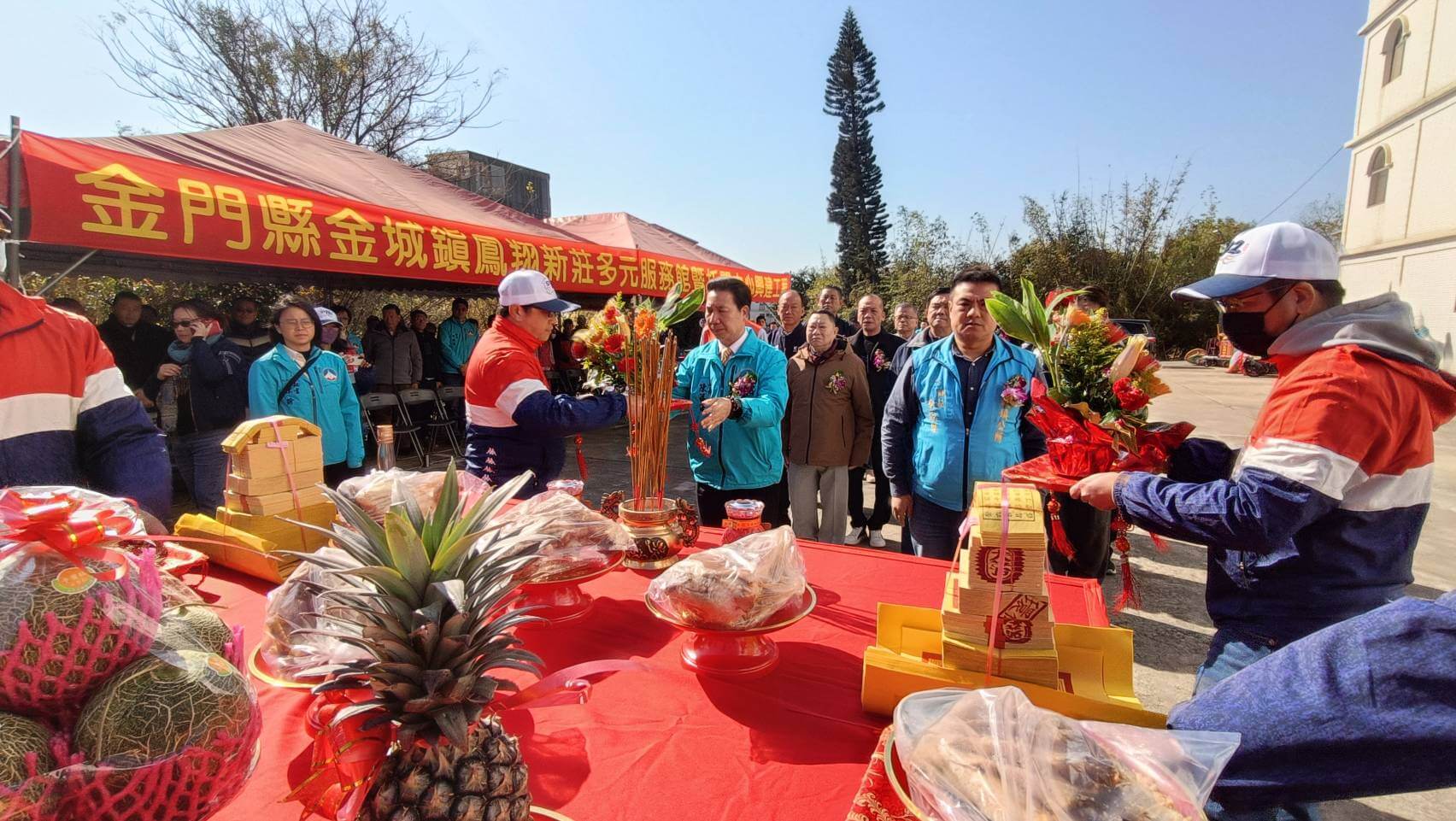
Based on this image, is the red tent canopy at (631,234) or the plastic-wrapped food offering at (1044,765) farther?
the red tent canopy at (631,234)

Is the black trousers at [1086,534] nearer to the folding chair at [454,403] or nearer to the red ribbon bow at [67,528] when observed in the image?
the red ribbon bow at [67,528]

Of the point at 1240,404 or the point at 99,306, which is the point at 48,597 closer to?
the point at 99,306

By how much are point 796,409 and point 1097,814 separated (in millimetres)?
3258

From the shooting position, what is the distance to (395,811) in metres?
0.79

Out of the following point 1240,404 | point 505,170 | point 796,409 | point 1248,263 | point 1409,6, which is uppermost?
point 1409,6

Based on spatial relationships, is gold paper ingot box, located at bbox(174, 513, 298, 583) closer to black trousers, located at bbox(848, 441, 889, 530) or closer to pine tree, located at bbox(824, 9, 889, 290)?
black trousers, located at bbox(848, 441, 889, 530)

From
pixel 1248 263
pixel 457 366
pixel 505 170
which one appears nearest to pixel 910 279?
pixel 505 170

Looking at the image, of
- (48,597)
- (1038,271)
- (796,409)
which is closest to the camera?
(48,597)

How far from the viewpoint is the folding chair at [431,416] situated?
7348 mm

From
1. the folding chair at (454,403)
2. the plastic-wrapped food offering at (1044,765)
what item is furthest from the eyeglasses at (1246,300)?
the folding chair at (454,403)

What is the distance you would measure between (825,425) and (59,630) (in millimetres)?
3513

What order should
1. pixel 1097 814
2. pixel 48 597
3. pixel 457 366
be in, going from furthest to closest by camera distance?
pixel 457 366 < pixel 1097 814 < pixel 48 597

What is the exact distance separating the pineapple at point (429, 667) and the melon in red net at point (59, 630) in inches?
7.5

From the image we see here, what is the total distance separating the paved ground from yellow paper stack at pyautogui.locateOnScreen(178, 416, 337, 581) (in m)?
3.32
